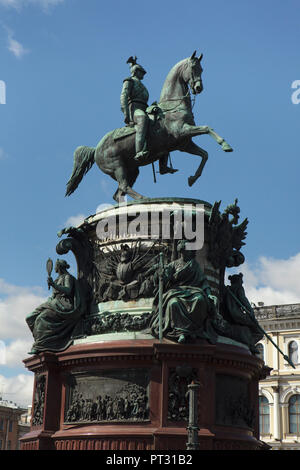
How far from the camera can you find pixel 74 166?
86.9 feet

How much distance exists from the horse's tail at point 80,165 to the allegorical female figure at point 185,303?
6046mm

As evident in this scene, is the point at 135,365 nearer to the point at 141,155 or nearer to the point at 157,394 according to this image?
the point at 157,394

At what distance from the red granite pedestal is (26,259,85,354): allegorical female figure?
0.51m

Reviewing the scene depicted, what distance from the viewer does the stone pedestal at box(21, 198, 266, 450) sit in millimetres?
20062

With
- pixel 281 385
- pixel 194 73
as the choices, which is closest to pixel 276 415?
pixel 281 385

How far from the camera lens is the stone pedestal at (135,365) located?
20062 millimetres

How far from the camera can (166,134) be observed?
24594 mm

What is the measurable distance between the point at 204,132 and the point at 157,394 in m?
8.54

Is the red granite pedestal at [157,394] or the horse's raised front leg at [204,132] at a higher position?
the horse's raised front leg at [204,132]

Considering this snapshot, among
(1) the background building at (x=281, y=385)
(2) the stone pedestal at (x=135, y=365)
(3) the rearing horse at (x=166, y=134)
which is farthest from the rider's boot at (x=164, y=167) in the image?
(1) the background building at (x=281, y=385)

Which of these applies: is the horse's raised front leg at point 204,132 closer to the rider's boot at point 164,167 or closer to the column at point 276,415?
the rider's boot at point 164,167

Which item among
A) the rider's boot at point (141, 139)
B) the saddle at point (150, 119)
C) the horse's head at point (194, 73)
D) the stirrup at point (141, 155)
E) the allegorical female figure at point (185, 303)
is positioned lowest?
the allegorical female figure at point (185, 303)

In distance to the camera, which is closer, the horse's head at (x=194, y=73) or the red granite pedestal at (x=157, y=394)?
the red granite pedestal at (x=157, y=394)
